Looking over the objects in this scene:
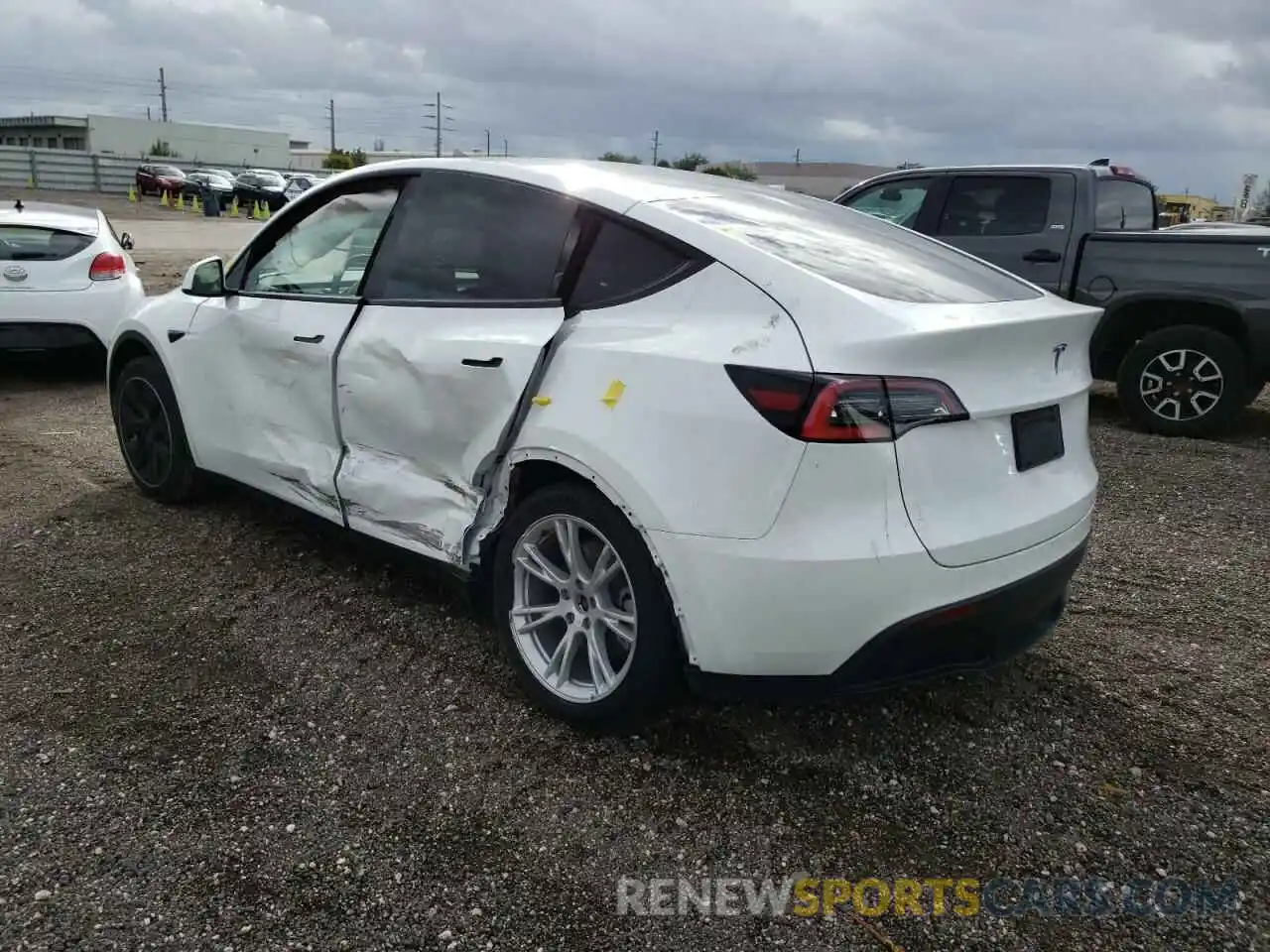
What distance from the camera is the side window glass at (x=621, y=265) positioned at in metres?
2.91

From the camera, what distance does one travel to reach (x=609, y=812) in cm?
275

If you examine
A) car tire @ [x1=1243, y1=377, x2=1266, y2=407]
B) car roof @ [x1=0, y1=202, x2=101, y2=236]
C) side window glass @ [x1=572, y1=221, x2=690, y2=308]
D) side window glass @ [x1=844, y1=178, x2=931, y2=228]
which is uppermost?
side window glass @ [x1=844, y1=178, x2=931, y2=228]

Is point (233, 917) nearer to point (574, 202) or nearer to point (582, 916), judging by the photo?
point (582, 916)

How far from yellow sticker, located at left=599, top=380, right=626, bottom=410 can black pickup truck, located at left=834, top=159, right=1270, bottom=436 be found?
5440 millimetres

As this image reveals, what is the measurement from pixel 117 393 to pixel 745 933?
427cm

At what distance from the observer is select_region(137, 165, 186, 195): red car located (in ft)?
144

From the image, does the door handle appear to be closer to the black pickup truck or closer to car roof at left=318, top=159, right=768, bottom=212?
the black pickup truck

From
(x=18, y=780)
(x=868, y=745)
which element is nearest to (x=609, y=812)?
(x=868, y=745)

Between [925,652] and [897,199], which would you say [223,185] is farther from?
[925,652]

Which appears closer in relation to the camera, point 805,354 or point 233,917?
point 233,917

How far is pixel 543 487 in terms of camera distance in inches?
121

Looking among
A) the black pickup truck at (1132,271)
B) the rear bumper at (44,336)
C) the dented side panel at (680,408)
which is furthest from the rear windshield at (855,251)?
the rear bumper at (44,336)

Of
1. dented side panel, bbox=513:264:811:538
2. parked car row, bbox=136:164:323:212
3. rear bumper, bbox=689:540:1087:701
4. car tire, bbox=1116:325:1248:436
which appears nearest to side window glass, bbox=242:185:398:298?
dented side panel, bbox=513:264:811:538

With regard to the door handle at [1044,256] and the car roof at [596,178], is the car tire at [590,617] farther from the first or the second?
the door handle at [1044,256]
